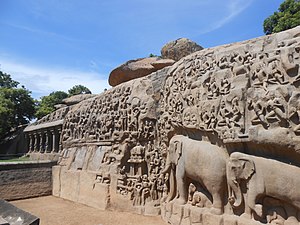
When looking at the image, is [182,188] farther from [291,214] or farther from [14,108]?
[14,108]

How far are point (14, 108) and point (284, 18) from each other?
24000 millimetres

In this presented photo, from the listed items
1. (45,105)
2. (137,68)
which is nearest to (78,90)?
(45,105)

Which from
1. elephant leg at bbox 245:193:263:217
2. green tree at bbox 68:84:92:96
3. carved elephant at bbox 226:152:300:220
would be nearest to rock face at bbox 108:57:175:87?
carved elephant at bbox 226:152:300:220

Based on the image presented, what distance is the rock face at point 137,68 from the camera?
1330 cm

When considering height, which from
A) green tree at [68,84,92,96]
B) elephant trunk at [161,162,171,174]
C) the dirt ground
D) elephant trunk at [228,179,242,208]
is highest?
green tree at [68,84,92,96]

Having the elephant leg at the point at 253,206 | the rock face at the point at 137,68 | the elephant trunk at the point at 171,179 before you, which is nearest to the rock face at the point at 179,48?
the rock face at the point at 137,68

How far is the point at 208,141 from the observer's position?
646cm

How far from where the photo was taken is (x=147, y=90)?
9227 mm

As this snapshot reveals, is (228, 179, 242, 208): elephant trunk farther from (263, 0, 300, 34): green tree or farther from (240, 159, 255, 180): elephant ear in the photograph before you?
(263, 0, 300, 34): green tree

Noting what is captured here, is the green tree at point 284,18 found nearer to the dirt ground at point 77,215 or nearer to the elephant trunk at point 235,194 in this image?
the elephant trunk at point 235,194

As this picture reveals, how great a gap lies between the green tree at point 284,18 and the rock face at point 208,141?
12.8m

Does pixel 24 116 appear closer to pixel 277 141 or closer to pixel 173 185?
pixel 173 185

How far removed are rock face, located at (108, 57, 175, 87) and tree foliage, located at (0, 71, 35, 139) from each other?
13.2 m

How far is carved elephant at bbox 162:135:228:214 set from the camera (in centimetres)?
595
